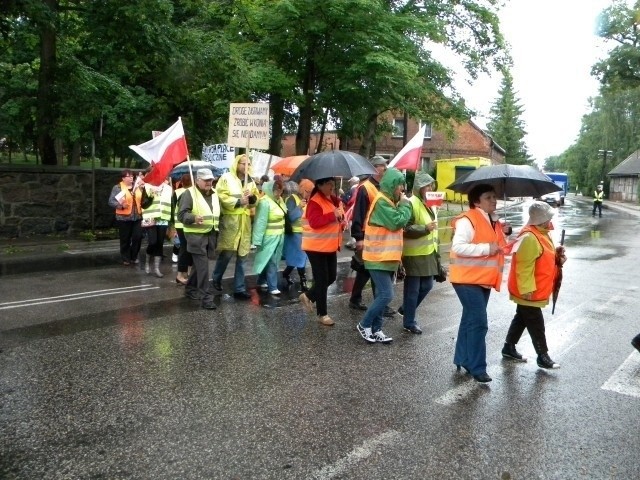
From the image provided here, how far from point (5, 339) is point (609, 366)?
5784 millimetres

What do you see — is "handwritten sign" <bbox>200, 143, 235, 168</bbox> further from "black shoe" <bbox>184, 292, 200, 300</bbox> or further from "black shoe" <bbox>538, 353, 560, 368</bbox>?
"black shoe" <bbox>538, 353, 560, 368</bbox>

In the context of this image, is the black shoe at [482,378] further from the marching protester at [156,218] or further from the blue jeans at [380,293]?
the marching protester at [156,218]

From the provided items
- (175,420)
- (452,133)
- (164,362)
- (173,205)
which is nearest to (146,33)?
(173,205)

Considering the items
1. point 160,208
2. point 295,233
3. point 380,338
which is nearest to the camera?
Result: point 380,338

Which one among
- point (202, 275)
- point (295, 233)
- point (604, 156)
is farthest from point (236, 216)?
point (604, 156)

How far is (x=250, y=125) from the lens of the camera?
9922 millimetres

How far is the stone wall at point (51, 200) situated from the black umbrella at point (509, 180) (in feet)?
34.9

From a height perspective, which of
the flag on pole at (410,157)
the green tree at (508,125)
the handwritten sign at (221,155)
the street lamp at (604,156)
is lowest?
the flag on pole at (410,157)

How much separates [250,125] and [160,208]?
206 centimetres

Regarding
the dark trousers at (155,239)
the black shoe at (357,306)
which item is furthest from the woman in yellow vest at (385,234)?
the dark trousers at (155,239)

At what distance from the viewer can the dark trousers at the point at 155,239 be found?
406 inches

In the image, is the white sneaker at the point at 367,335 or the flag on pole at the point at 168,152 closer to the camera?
the white sneaker at the point at 367,335

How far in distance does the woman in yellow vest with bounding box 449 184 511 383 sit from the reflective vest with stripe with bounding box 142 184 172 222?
20.9 ft

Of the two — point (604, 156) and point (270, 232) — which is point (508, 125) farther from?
point (270, 232)
